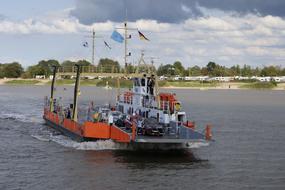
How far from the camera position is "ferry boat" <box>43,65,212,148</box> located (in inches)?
1373

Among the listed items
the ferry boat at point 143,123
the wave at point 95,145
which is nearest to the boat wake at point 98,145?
the wave at point 95,145

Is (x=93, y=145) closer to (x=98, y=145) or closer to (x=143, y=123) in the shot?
(x=98, y=145)

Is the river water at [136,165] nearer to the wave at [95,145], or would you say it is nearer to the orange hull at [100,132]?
the wave at [95,145]

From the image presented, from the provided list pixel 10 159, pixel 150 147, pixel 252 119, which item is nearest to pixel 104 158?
pixel 150 147

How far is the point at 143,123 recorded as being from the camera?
121 ft

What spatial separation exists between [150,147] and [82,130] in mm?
5317

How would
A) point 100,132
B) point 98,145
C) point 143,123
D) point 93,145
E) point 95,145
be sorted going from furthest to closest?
point 93,145, point 95,145, point 98,145, point 100,132, point 143,123

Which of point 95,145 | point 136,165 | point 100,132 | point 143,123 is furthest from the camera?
point 95,145

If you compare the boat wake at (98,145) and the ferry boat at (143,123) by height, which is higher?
the ferry boat at (143,123)

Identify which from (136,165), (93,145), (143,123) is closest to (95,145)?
(93,145)

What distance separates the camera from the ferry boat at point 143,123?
34875mm

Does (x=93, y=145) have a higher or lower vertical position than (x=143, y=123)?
lower

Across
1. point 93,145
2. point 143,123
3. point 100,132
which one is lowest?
point 93,145

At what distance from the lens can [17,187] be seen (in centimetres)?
2762
